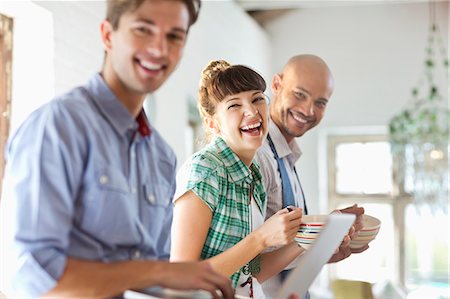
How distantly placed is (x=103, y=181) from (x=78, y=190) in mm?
40

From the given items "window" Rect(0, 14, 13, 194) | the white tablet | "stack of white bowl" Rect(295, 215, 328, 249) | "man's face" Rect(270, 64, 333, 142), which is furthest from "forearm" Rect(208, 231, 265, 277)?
"window" Rect(0, 14, 13, 194)

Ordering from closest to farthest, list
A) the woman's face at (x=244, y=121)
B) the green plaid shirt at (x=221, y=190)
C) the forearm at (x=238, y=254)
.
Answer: the forearm at (x=238, y=254) → the green plaid shirt at (x=221, y=190) → the woman's face at (x=244, y=121)

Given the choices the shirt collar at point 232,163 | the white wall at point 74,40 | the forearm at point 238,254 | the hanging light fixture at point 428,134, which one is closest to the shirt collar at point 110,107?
the forearm at point 238,254

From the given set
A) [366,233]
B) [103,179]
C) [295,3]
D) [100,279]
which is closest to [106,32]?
[103,179]

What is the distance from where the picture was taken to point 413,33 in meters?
7.57

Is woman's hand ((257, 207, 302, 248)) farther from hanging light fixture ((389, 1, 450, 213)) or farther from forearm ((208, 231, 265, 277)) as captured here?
hanging light fixture ((389, 1, 450, 213))

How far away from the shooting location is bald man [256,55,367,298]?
2441 mm

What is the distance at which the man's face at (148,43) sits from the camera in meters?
1.30

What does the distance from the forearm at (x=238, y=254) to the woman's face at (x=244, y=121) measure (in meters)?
0.28

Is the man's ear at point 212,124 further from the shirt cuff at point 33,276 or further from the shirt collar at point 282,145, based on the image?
the shirt cuff at point 33,276

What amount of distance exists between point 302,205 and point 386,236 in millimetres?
5517

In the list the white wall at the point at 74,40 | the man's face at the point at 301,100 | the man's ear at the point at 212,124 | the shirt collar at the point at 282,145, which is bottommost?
the shirt collar at the point at 282,145

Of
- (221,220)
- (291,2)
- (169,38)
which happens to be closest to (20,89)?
(221,220)

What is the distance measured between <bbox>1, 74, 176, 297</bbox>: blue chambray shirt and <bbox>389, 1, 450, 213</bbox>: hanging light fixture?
19.3 feet
